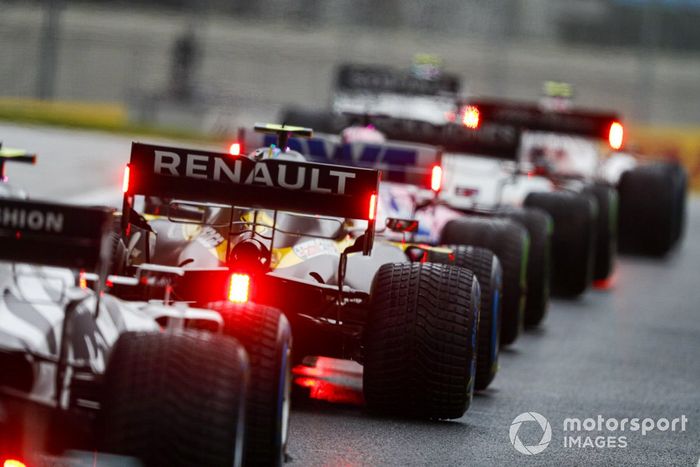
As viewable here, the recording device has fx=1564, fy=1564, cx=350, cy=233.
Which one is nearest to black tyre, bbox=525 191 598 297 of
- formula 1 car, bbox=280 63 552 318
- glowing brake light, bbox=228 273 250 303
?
formula 1 car, bbox=280 63 552 318

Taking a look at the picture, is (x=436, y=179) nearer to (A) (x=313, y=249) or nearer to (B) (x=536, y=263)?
(B) (x=536, y=263)

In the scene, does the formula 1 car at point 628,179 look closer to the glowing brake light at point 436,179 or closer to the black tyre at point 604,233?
the black tyre at point 604,233

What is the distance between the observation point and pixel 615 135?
14.5 m

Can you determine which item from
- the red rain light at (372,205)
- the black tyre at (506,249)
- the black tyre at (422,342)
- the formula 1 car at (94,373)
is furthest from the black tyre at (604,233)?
the formula 1 car at (94,373)

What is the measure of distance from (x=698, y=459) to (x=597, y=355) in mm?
3605

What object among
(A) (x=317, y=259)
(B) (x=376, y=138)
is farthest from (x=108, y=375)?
(B) (x=376, y=138)

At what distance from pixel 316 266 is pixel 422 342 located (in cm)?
106

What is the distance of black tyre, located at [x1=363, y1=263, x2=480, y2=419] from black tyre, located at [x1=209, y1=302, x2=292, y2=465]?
1.48 meters

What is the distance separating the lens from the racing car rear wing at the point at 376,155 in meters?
11.0

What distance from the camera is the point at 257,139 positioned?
11078 millimetres

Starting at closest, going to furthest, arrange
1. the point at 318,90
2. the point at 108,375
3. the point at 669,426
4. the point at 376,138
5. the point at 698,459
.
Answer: the point at 108,375 → the point at 698,459 → the point at 669,426 → the point at 376,138 → the point at 318,90

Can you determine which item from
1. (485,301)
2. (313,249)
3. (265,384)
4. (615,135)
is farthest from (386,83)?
(265,384)

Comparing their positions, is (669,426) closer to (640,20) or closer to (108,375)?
(108,375)

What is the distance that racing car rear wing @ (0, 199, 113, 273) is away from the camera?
5.25 metres
